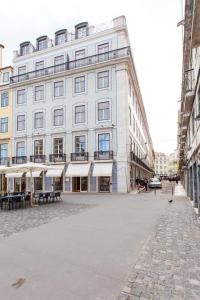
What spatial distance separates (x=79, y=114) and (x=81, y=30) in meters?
11.0

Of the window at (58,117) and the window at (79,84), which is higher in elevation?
the window at (79,84)

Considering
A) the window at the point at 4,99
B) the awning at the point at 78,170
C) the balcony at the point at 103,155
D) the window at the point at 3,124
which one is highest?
the window at the point at 4,99

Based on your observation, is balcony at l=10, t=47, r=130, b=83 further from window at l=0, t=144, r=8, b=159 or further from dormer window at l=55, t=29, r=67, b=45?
window at l=0, t=144, r=8, b=159

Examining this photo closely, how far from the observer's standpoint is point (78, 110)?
93.5ft

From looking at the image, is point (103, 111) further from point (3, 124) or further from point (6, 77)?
point (6, 77)

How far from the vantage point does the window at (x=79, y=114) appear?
28172 millimetres

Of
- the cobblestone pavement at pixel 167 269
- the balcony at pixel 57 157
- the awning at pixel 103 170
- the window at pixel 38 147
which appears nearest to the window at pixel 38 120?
the window at pixel 38 147

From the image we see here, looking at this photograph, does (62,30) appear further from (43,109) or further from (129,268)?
(129,268)

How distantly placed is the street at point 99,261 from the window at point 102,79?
70.0ft

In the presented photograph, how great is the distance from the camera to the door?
26.2 meters

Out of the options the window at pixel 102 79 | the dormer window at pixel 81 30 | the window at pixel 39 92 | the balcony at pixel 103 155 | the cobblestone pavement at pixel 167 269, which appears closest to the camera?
the cobblestone pavement at pixel 167 269

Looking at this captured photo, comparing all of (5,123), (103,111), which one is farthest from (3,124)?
(103,111)

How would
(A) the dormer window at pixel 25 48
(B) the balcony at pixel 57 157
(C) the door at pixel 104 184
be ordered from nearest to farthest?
(C) the door at pixel 104 184, (B) the balcony at pixel 57 157, (A) the dormer window at pixel 25 48

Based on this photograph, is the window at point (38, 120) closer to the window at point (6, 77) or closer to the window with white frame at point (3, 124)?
the window with white frame at point (3, 124)
